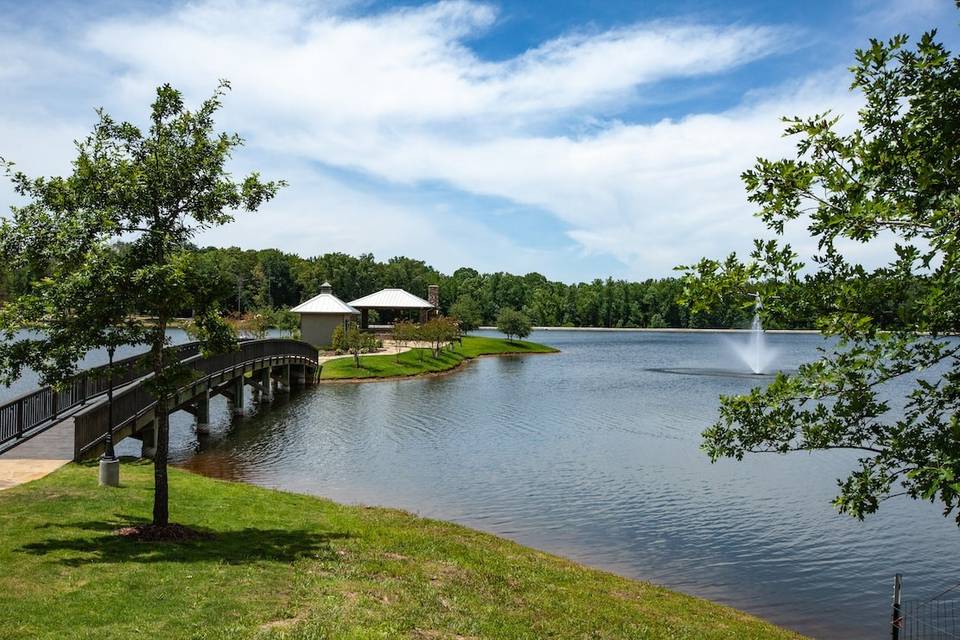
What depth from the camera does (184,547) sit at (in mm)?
12414

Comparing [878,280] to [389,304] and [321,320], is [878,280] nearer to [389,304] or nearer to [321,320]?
[321,320]

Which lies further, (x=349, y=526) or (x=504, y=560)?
(x=349, y=526)

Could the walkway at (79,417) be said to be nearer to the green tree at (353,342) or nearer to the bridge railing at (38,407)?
the bridge railing at (38,407)

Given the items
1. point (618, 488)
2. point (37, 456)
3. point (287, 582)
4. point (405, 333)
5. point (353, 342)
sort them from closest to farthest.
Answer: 1. point (287, 582)
2. point (37, 456)
3. point (618, 488)
4. point (353, 342)
5. point (405, 333)

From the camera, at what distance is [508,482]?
25.2 meters

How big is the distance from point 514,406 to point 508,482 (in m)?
19.3

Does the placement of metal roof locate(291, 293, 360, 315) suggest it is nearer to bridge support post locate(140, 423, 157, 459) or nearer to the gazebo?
the gazebo

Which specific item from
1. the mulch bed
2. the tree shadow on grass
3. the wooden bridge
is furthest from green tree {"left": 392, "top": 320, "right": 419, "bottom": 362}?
the mulch bed

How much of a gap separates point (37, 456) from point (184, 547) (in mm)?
8639

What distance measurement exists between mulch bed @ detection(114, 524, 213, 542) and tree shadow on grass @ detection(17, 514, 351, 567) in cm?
14

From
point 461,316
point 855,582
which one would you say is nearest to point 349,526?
point 855,582

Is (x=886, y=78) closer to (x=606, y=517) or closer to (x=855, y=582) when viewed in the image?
(x=855, y=582)

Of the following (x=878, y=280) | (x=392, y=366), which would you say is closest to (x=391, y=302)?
(x=392, y=366)

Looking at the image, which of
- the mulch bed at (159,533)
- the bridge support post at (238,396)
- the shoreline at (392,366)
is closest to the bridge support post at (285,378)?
the shoreline at (392,366)
